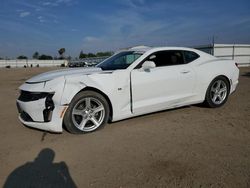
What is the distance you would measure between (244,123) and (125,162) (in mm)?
2643

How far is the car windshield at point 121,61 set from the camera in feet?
15.2

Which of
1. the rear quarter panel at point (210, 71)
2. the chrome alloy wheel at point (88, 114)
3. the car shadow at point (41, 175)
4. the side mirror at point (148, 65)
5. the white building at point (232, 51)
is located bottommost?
the car shadow at point (41, 175)

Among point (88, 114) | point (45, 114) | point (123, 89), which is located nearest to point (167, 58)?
point (123, 89)

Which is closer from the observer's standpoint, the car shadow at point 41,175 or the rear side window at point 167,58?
the car shadow at point 41,175

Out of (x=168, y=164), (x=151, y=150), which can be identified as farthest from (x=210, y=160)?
(x=151, y=150)

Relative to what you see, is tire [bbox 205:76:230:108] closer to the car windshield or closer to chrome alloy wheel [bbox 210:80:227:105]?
chrome alloy wheel [bbox 210:80:227:105]

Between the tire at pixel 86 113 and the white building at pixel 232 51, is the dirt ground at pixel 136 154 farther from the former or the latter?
the white building at pixel 232 51

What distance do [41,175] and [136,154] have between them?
1239mm

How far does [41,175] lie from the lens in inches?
106

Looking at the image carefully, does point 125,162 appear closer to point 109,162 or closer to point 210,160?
point 109,162

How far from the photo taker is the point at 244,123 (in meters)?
4.32

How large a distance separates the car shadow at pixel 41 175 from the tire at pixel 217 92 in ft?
Answer: 12.3

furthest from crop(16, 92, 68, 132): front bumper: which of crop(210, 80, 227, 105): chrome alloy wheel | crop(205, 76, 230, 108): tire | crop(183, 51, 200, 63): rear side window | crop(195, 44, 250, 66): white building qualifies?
crop(195, 44, 250, 66): white building

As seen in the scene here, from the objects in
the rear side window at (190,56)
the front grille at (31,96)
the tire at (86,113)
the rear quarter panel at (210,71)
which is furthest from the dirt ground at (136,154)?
the rear side window at (190,56)
